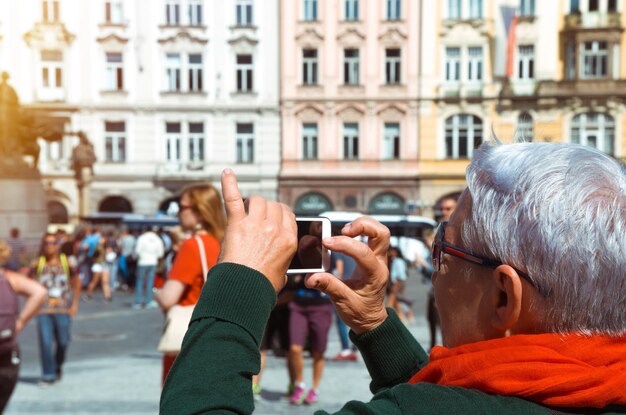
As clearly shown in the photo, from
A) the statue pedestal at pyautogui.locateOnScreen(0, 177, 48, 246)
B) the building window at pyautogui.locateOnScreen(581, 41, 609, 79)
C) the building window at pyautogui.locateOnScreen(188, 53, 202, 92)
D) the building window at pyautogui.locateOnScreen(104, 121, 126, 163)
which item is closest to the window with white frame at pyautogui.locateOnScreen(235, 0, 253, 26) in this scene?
the building window at pyautogui.locateOnScreen(188, 53, 202, 92)

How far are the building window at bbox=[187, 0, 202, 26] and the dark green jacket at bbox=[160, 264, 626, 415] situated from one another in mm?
34828

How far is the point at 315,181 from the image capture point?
35.2 meters

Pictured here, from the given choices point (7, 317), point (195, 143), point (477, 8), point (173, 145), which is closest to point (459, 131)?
point (477, 8)

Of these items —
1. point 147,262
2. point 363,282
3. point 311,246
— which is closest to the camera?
point 311,246

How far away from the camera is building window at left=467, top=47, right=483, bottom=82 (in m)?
34.8

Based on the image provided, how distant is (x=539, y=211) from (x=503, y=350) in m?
0.23

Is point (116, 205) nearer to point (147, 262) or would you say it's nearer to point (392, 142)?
point (392, 142)

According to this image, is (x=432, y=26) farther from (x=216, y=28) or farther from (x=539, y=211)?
(x=539, y=211)

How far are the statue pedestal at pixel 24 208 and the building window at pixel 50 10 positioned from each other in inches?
772

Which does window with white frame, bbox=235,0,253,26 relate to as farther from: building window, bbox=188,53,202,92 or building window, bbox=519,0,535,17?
building window, bbox=519,0,535,17

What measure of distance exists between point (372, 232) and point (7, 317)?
4.08 meters

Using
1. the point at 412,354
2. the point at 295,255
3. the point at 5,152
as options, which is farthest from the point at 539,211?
the point at 5,152

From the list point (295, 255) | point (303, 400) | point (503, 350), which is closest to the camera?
point (503, 350)

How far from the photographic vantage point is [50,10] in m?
34.5
